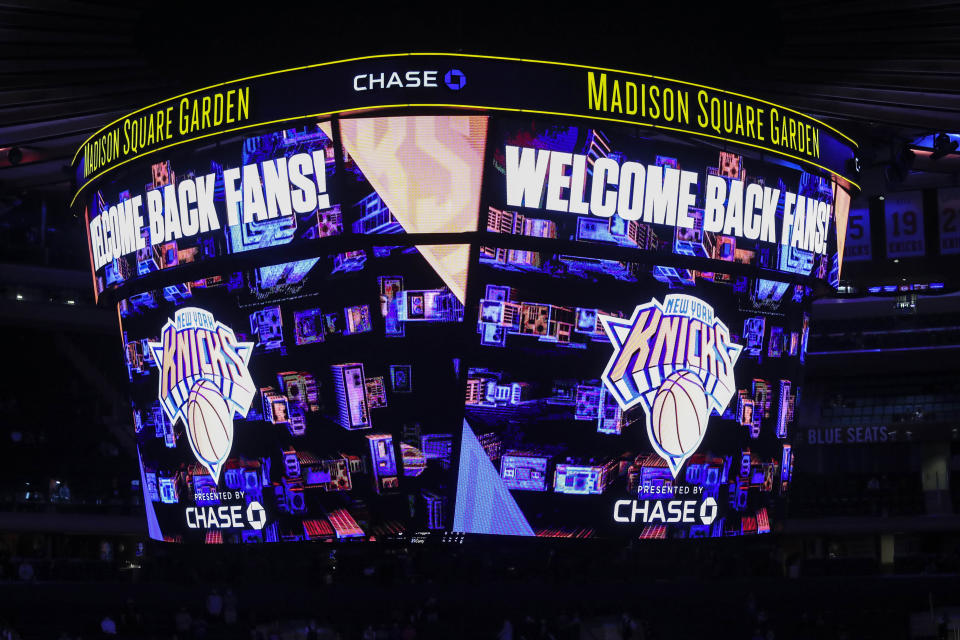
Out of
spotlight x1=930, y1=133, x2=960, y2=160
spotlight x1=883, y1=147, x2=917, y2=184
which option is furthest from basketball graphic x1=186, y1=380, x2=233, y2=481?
spotlight x1=930, y1=133, x2=960, y2=160

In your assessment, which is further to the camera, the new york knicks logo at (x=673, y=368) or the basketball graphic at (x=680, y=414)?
the basketball graphic at (x=680, y=414)

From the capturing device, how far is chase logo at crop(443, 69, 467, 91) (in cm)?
1481

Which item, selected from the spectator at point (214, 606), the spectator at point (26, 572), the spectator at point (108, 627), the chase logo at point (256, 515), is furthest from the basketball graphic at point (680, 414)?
the spectator at point (26, 572)

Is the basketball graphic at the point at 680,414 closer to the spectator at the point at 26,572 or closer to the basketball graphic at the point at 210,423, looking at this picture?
the basketball graphic at the point at 210,423

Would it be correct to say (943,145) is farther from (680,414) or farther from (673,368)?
(680,414)

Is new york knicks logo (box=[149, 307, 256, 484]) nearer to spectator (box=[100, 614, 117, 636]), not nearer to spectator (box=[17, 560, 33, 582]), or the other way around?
spectator (box=[100, 614, 117, 636])

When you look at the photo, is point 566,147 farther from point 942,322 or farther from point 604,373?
point 942,322

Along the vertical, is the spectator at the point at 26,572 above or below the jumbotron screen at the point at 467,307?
below

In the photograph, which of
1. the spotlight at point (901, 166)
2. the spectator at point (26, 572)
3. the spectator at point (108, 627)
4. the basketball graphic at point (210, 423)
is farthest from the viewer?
the spectator at point (26, 572)

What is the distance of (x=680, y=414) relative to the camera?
16.1m

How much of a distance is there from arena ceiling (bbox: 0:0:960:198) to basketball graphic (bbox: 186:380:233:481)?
437cm

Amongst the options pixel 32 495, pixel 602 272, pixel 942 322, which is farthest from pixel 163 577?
pixel 942 322

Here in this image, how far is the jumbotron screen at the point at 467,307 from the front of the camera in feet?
49.0

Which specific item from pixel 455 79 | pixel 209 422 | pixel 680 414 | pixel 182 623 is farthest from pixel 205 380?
pixel 182 623
